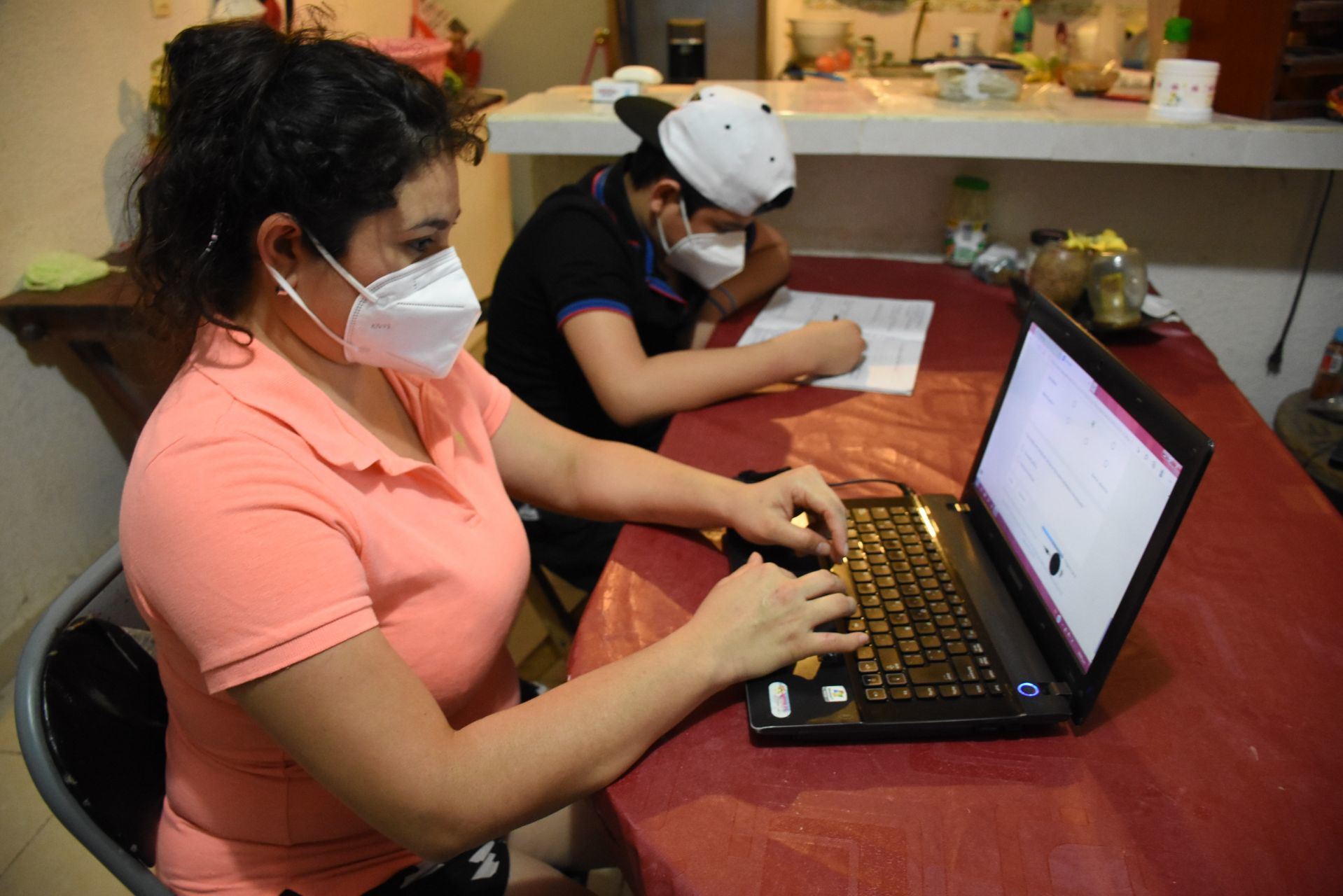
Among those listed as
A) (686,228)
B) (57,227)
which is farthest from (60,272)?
(686,228)

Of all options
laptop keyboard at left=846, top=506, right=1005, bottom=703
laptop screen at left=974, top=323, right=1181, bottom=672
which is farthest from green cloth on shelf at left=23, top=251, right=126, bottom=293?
laptop screen at left=974, top=323, right=1181, bottom=672

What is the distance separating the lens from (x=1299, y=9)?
1457 millimetres

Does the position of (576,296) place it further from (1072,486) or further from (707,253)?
(1072,486)

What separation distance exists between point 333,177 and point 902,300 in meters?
1.23

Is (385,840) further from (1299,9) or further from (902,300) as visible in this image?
(1299,9)

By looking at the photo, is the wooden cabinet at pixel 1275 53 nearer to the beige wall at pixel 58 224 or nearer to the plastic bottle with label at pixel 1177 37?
the plastic bottle with label at pixel 1177 37

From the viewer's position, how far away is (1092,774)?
69cm

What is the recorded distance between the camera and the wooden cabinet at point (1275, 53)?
1.49 m

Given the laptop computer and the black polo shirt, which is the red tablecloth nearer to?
the laptop computer

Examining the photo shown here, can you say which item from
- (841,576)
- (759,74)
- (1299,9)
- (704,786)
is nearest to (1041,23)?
(759,74)

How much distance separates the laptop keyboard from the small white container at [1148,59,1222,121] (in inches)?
45.2

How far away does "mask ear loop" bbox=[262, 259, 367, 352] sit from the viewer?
2.46ft

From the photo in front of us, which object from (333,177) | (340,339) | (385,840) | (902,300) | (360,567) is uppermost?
(333,177)

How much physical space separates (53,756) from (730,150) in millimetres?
1153
